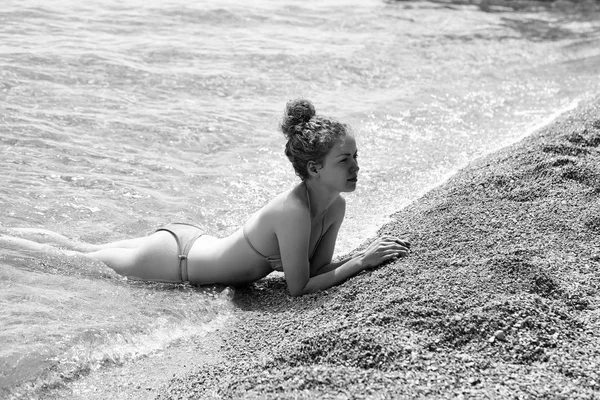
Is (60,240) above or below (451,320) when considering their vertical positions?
below

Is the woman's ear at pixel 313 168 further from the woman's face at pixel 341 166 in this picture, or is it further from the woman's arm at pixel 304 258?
the woman's arm at pixel 304 258

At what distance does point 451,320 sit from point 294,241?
1.22 m

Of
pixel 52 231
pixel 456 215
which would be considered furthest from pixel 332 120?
pixel 52 231

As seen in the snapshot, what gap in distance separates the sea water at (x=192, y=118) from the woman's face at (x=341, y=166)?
1004 millimetres

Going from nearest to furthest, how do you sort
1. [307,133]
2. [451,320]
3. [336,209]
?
[451,320], [307,133], [336,209]

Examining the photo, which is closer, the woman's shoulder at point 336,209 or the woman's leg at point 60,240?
the woman's shoulder at point 336,209

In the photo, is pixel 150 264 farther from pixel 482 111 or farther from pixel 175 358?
pixel 482 111

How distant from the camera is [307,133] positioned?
4668 millimetres

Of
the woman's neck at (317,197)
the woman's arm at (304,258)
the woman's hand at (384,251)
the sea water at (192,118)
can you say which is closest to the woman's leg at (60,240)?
the sea water at (192,118)

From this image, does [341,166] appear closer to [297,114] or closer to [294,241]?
[297,114]

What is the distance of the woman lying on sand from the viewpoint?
4.70 meters

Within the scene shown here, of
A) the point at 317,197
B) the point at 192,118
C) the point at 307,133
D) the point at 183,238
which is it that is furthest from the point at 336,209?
the point at 192,118

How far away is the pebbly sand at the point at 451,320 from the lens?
3344 mm

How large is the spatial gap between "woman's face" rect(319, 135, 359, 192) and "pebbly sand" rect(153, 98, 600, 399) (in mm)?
550
